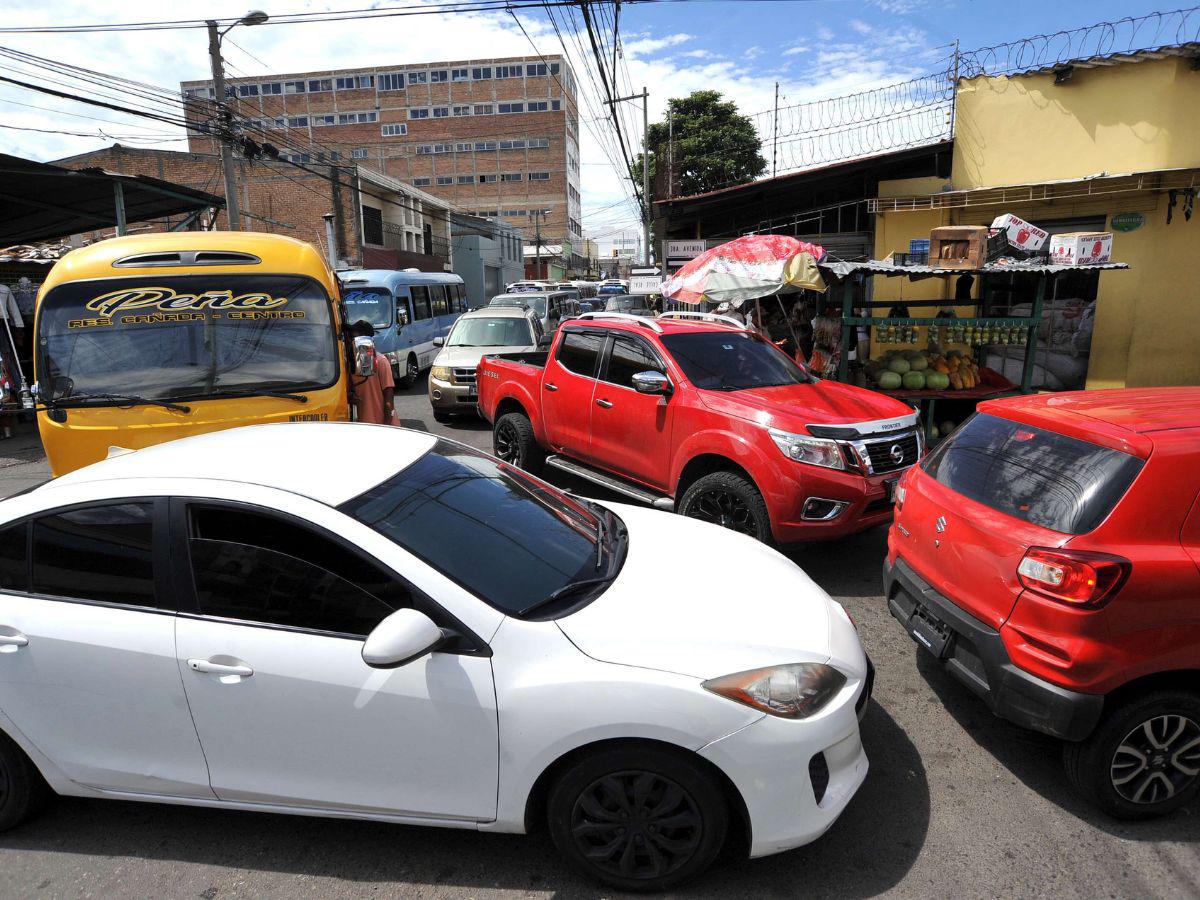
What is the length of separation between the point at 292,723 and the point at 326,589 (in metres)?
0.46

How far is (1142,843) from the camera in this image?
2721 mm

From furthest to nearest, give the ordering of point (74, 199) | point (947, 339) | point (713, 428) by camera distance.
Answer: point (74, 199) < point (947, 339) < point (713, 428)

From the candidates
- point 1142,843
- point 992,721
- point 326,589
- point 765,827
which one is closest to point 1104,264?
point 992,721

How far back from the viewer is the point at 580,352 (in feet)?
22.6

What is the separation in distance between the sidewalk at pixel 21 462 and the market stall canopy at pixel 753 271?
7904 mm

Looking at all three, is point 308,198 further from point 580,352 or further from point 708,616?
point 708,616

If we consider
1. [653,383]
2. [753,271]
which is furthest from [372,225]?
[653,383]

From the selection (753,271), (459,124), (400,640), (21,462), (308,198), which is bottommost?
(21,462)

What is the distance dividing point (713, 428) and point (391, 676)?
3475 mm

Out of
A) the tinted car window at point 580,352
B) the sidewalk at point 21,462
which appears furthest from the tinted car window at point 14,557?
the sidewalk at point 21,462

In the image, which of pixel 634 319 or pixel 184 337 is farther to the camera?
pixel 634 319

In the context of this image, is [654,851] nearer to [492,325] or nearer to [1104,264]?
[1104,264]

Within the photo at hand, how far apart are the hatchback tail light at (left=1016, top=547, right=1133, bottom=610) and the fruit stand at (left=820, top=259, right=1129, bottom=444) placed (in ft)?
19.3

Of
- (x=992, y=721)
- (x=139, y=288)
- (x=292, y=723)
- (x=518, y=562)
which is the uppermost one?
(x=139, y=288)
